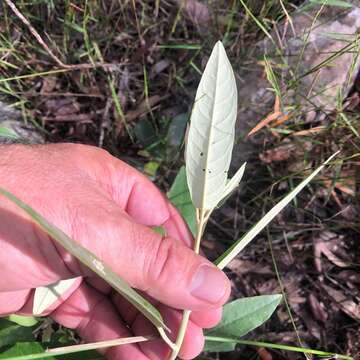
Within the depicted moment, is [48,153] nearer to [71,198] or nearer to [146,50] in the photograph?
[71,198]

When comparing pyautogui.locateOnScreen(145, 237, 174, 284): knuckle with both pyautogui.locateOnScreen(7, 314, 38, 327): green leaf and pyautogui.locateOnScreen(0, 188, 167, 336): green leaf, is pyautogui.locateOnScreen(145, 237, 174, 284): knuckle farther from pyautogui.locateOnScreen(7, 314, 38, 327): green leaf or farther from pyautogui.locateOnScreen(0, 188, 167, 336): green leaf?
pyautogui.locateOnScreen(7, 314, 38, 327): green leaf

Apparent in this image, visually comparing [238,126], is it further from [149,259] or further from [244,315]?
[149,259]

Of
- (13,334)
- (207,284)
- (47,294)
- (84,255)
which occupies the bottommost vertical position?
(13,334)

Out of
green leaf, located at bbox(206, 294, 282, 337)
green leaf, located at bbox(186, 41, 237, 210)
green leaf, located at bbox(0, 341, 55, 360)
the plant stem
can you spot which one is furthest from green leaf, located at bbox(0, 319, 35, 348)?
green leaf, located at bbox(186, 41, 237, 210)

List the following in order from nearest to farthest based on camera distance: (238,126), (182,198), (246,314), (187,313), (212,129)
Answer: (212,129) < (187,313) < (246,314) < (182,198) < (238,126)

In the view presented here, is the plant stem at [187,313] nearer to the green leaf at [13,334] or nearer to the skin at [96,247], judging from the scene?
the skin at [96,247]

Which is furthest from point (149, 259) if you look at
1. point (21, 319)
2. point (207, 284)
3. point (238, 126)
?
point (238, 126)

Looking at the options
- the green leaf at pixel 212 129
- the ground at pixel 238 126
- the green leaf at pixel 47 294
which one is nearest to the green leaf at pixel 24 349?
the green leaf at pixel 47 294
